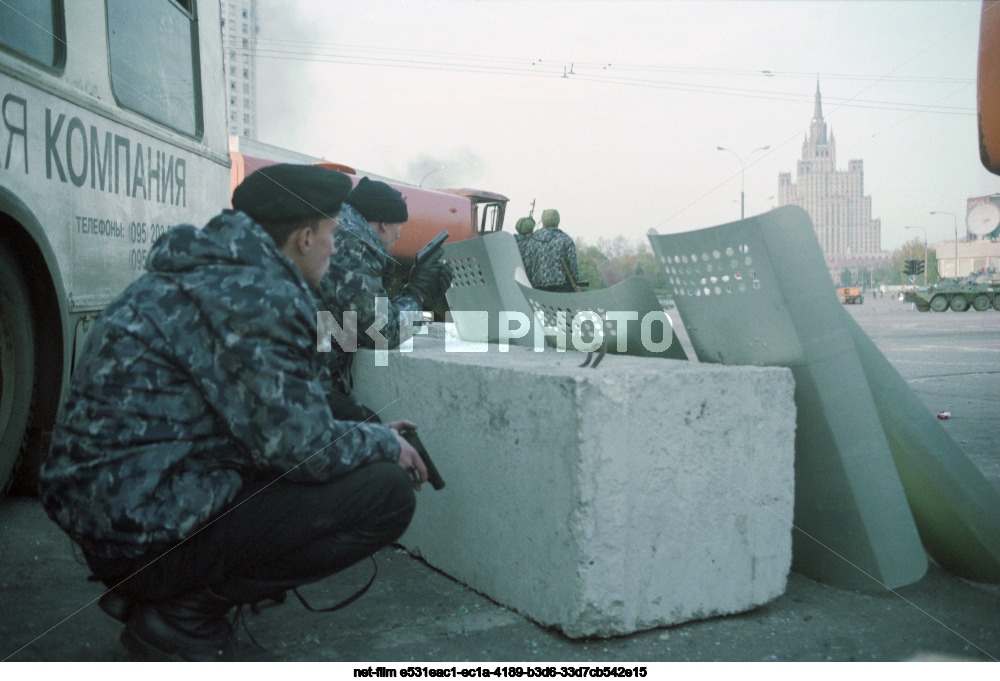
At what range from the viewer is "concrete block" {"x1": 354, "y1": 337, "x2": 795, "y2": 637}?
229cm

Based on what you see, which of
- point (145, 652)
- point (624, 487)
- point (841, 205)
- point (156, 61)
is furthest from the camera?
point (841, 205)

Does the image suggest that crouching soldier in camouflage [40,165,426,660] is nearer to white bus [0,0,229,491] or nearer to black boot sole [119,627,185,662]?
black boot sole [119,627,185,662]

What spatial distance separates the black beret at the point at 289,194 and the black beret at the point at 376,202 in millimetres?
1389

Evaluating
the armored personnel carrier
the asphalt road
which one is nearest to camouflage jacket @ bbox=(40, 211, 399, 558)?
the asphalt road

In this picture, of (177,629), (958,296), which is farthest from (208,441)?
(958,296)

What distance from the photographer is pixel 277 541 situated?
207cm

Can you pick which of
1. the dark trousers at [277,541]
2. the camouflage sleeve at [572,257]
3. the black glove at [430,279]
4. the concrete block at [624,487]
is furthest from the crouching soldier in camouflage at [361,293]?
the camouflage sleeve at [572,257]

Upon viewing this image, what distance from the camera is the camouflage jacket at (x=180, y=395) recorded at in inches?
73.2

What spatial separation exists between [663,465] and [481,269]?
5.36ft

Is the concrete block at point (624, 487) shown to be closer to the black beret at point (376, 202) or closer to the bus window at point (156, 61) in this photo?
the black beret at point (376, 202)

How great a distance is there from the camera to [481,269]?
3.78 metres

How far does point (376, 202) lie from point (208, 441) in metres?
1.89

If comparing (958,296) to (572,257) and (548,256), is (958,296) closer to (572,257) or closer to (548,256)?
(572,257)
